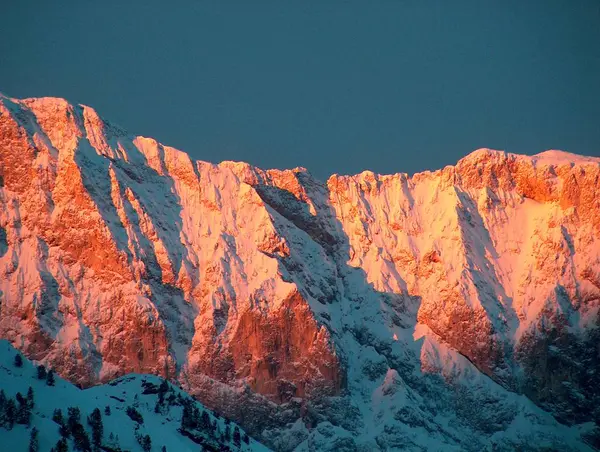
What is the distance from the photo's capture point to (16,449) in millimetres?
198000
